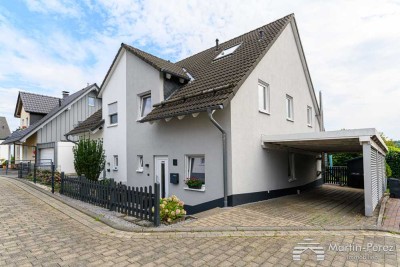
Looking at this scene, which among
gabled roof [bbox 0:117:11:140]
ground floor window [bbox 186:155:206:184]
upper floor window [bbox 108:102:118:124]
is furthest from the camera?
gabled roof [bbox 0:117:11:140]

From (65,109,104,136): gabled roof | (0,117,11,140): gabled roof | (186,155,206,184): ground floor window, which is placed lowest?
(186,155,206,184): ground floor window

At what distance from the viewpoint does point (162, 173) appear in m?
10.7

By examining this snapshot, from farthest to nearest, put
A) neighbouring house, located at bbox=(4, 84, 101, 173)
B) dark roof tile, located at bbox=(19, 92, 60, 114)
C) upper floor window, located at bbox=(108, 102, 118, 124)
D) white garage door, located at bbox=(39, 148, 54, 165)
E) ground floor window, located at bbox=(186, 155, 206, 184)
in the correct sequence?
dark roof tile, located at bbox=(19, 92, 60, 114) < white garage door, located at bbox=(39, 148, 54, 165) < neighbouring house, located at bbox=(4, 84, 101, 173) < upper floor window, located at bbox=(108, 102, 118, 124) < ground floor window, located at bbox=(186, 155, 206, 184)

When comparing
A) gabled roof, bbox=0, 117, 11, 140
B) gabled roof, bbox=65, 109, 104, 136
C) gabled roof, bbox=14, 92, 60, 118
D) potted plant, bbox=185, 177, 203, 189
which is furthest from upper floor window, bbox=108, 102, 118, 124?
gabled roof, bbox=0, 117, 11, 140

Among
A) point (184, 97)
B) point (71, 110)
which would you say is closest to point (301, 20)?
point (184, 97)

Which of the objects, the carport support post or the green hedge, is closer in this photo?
the carport support post

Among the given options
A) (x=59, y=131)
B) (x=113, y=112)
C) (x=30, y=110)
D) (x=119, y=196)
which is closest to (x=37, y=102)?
(x=30, y=110)

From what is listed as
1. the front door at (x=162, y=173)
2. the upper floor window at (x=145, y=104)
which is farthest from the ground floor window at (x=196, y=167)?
the upper floor window at (x=145, y=104)

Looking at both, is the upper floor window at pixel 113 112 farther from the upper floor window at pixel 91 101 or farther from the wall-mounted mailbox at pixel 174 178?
the upper floor window at pixel 91 101

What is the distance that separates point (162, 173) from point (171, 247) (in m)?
6.11

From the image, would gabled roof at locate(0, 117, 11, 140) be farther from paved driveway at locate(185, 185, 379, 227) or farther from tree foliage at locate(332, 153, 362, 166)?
tree foliage at locate(332, 153, 362, 166)

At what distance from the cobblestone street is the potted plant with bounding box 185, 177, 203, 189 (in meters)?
3.43

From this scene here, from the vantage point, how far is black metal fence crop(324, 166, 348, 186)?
1737cm

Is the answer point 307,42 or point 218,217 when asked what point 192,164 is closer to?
point 218,217
